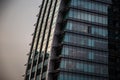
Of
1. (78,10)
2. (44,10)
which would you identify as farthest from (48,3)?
(78,10)

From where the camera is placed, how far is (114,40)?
284 feet

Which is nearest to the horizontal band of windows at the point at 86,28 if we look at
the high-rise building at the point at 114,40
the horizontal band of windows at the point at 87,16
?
the horizontal band of windows at the point at 87,16

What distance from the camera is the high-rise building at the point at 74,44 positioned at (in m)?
77.4

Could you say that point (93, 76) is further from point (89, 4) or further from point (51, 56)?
point (89, 4)

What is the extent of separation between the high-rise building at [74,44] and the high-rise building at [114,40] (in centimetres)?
223

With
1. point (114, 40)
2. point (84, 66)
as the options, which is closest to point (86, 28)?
point (114, 40)

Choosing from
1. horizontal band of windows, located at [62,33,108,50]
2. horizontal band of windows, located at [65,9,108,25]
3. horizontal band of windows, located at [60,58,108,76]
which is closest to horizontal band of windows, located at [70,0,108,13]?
horizontal band of windows, located at [65,9,108,25]

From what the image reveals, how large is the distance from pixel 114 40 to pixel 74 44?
15.1 m

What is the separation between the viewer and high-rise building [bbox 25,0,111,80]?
7744 centimetres

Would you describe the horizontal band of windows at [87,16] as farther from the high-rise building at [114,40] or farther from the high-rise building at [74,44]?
the high-rise building at [114,40]

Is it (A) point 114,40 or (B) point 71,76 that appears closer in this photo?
(B) point 71,76

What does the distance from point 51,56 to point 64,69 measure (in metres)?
6.44

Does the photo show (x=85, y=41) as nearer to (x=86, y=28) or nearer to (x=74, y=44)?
(x=74, y=44)

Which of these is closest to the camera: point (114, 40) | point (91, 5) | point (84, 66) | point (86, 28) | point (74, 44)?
point (84, 66)
